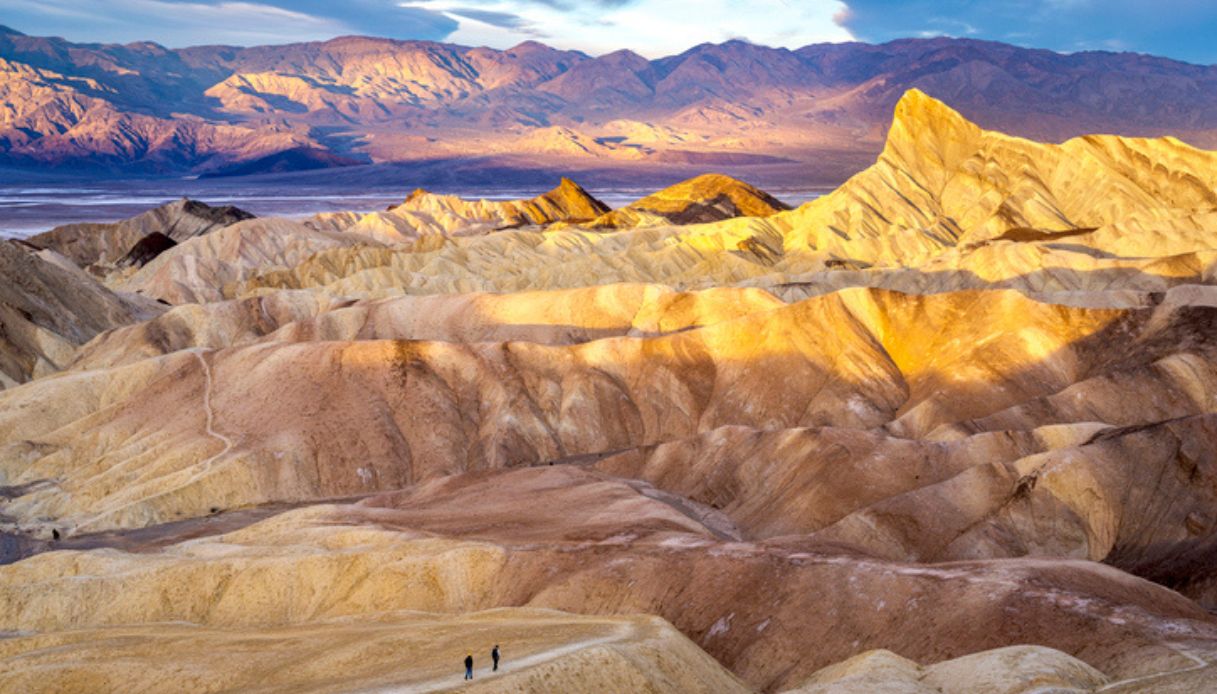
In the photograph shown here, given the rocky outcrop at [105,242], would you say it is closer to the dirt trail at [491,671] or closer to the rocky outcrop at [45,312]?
the rocky outcrop at [45,312]

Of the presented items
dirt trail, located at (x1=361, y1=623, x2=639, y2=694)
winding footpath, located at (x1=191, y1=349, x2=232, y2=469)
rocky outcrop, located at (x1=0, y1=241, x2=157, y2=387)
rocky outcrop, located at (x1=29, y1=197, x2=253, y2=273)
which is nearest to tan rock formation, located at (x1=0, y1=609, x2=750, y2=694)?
dirt trail, located at (x1=361, y1=623, x2=639, y2=694)

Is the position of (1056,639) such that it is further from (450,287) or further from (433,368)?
(450,287)

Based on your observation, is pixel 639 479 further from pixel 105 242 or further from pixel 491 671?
pixel 105 242

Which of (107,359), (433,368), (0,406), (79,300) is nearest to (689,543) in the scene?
(433,368)

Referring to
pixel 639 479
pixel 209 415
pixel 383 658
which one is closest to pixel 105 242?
pixel 209 415

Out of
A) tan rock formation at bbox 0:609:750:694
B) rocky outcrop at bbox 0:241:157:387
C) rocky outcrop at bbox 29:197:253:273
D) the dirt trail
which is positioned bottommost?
rocky outcrop at bbox 29:197:253:273

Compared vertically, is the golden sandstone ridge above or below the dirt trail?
below

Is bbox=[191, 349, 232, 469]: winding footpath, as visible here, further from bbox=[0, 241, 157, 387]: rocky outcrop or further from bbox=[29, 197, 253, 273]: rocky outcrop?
bbox=[29, 197, 253, 273]: rocky outcrop

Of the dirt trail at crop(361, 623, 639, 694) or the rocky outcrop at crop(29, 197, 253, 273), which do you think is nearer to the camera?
the dirt trail at crop(361, 623, 639, 694)

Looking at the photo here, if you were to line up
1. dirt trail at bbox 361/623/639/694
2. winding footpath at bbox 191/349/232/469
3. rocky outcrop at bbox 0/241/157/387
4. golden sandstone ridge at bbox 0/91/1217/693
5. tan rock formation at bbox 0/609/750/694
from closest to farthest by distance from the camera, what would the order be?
dirt trail at bbox 361/623/639/694 → tan rock formation at bbox 0/609/750/694 → golden sandstone ridge at bbox 0/91/1217/693 → winding footpath at bbox 191/349/232/469 → rocky outcrop at bbox 0/241/157/387
